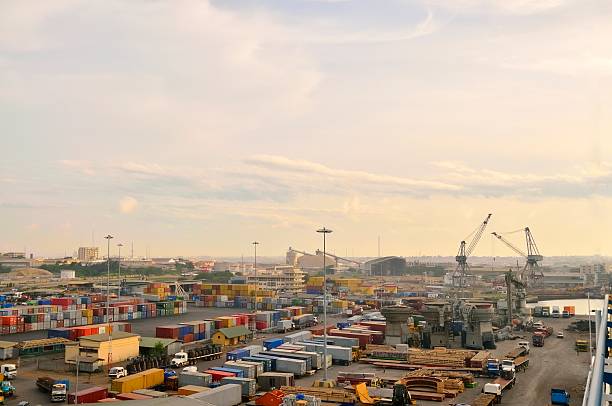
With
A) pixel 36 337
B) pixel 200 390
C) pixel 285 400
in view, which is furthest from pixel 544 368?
pixel 36 337

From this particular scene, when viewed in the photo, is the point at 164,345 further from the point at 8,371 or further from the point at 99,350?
the point at 8,371

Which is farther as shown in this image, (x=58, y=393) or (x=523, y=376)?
(x=523, y=376)

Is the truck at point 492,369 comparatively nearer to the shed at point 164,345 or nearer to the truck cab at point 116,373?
the shed at point 164,345

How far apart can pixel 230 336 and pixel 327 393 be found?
84.7ft

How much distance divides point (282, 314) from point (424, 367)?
122ft

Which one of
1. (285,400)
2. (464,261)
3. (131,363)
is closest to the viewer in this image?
(285,400)

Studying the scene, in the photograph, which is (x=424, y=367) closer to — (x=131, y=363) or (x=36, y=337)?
(x=131, y=363)

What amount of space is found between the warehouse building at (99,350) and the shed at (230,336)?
1169cm

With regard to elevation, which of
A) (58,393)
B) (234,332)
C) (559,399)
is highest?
(58,393)

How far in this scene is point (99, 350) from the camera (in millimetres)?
46906

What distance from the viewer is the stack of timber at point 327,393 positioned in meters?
35.1

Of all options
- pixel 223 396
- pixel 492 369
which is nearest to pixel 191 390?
pixel 223 396

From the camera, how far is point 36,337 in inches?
2502

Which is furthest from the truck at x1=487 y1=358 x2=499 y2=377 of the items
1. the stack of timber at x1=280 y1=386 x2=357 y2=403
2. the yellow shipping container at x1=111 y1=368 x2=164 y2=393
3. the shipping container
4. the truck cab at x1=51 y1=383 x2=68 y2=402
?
the truck cab at x1=51 y1=383 x2=68 y2=402
